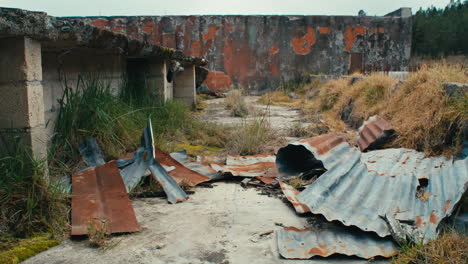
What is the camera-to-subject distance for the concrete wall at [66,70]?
14.1 feet

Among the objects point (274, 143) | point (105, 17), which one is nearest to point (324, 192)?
point (274, 143)

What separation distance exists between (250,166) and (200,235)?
1.77 m

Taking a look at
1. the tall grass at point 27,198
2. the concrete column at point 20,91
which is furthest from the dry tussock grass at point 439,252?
the concrete column at point 20,91

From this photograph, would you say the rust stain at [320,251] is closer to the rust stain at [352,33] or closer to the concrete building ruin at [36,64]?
the concrete building ruin at [36,64]

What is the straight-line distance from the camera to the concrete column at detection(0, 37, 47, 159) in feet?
10.1

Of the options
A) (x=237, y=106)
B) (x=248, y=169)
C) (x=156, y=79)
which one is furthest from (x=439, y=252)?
(x=237, y=106)

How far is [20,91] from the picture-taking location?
10.2ft

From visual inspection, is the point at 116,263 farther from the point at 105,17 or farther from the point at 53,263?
the point at 105,17

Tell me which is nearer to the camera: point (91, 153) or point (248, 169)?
point (91, 153)

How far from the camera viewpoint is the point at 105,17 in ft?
49.7

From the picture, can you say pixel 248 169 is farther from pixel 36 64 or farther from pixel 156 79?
pixel 156 79

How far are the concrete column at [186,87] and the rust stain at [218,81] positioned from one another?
5.51 meters

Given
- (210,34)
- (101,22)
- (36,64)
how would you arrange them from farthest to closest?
(210,34), (101,22), (36,64)

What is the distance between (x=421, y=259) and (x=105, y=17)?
1474 cm
